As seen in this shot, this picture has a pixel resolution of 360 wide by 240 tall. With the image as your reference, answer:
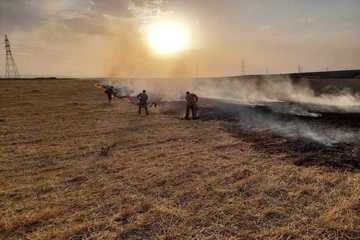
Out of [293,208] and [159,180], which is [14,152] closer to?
[159,180]

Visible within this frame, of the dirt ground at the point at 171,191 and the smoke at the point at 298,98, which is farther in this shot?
the smoke at the point at 298,98

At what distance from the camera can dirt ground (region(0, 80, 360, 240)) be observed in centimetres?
650

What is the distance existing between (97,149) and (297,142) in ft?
31.4

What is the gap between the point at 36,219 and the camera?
22.9 feet

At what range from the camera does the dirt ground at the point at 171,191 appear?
21.3 feet

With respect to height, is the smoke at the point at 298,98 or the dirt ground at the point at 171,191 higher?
the smoke at the point at 298,98

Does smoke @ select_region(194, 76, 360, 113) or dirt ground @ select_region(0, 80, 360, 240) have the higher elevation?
smoke @ select_region(194, 76, 360, 113)

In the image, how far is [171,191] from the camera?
28.3 ft

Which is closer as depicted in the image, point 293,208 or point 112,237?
point 112,237

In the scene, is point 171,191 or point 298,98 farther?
point 298,98

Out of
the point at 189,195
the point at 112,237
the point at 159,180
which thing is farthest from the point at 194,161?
the point at 112,237

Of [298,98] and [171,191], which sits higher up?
[298,98]

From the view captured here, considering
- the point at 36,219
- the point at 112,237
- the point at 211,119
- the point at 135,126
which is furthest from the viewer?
the point at 211,119

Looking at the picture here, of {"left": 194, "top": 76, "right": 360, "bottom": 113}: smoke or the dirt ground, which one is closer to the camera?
the dirt ground
